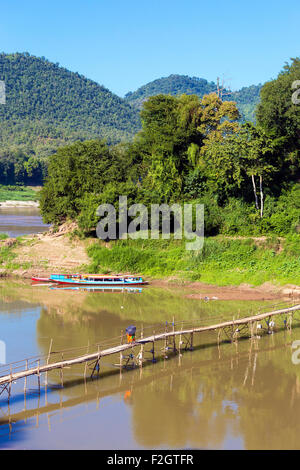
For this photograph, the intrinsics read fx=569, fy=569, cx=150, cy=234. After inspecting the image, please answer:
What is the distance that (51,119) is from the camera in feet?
461

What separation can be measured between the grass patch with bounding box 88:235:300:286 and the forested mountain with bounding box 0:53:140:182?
222ft

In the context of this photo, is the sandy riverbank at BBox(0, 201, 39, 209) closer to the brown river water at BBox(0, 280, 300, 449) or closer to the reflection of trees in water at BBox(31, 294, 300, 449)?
the brown river water at BBox(0, 280, 300, 449)

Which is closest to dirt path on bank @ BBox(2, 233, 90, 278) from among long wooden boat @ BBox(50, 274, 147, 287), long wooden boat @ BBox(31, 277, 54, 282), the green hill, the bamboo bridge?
long wooden boat @ BBox(31, 277, 54, 282)

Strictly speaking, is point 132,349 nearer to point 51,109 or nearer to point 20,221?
point 20,221

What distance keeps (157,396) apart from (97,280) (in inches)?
644

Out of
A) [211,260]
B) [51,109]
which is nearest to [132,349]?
[211,260]

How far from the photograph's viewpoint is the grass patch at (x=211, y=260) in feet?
105

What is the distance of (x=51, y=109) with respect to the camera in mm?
148000

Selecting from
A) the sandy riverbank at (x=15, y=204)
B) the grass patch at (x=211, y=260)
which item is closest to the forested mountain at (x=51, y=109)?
the sandy riverbank at (x=15, y=204)

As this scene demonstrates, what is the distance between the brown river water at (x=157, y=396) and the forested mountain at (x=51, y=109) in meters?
78.6

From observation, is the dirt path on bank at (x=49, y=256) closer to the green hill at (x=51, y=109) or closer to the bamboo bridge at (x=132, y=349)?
the bamboo bridge at (x=132, y=349)

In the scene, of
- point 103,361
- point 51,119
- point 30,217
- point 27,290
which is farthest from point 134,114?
point 103,361

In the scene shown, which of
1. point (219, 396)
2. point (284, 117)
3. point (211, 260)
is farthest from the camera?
point (284, 117)
